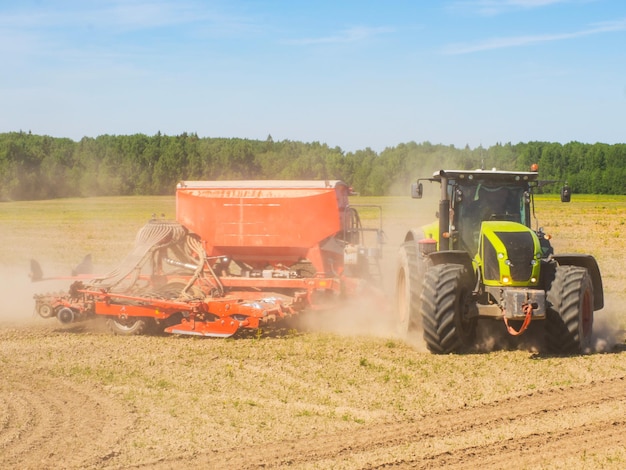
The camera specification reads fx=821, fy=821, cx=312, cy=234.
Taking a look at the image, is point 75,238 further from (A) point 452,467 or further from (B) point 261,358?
(A) point 452,467

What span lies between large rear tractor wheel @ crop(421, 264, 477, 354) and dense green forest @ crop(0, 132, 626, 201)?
41.4 m

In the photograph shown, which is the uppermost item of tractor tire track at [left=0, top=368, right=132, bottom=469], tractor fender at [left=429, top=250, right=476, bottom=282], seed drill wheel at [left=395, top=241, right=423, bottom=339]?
tractor fender at [left=429, top=250, right=476, bottom=282]

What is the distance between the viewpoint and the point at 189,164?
66.8 m

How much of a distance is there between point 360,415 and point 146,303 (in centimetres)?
495

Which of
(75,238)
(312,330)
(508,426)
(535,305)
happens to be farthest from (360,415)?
(75,238)

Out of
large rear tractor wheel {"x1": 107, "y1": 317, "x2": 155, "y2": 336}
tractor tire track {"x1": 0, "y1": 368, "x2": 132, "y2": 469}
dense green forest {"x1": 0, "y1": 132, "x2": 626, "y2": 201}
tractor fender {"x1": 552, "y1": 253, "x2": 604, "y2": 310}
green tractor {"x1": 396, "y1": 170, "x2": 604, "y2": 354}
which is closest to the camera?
tractor tire track {"x1": 0, "y1": 368, "x2": 132, "y2": 469}

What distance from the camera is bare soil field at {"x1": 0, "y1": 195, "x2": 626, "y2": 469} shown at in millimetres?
6598

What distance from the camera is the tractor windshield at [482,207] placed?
10.7m

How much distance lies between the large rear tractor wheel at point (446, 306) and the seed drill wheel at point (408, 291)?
0.74 meters

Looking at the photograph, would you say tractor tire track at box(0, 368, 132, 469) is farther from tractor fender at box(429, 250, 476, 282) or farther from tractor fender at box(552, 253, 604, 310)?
tractor fender at box(552, 253, 604, 310)

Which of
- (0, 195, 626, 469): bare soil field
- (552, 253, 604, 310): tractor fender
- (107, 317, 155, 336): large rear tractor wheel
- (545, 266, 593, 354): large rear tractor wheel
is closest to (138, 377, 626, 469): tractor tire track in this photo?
(0, 195, 626, 469): bare soil field

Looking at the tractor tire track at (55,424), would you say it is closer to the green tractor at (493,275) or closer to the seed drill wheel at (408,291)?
the green tractor at (493,275)

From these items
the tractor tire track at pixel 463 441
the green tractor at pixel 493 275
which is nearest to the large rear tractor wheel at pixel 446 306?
the green tractor at pixel 493 275

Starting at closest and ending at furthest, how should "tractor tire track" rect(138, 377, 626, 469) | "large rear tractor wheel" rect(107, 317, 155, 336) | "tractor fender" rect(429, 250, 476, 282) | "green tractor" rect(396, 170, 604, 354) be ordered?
"tractor tire track" rect(138, 377, 626, 469) < "green tractor" rect(396, 170, 604, 354) < "tractor fender" rect(429, 250, 476, 282) < "large rear tractor wheel" rect(107, 317, 155, 336)
